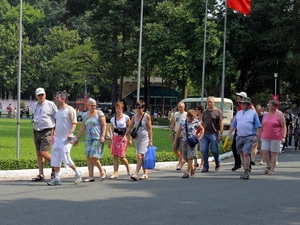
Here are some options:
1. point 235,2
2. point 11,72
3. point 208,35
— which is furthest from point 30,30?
point 235,2

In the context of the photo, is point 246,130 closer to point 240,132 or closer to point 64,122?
point 240,132

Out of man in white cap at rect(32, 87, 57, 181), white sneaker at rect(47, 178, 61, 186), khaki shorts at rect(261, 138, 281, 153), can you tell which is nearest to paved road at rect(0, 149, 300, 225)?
white sneaker at rect(47, 178, 61, 186)

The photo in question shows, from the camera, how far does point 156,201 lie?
378 inches

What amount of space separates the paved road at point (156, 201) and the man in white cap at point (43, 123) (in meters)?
0.72

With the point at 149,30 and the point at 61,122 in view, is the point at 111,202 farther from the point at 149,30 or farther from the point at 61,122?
the point at 149,30

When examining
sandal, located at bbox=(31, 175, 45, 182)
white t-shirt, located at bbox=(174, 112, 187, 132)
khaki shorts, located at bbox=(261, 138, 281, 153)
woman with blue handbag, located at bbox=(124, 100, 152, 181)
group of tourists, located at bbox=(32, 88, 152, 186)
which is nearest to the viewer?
group of tourists, located at bbox=(32, 88, 152, 186)

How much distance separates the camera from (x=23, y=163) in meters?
13.7

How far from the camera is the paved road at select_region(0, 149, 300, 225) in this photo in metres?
7.97

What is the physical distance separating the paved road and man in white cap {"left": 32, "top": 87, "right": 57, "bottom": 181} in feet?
2.36

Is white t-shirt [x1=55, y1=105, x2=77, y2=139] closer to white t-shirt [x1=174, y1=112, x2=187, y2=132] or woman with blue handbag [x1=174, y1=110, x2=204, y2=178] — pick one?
woman with blue handbag [x1=174, y1=110, x2=204, y2=178]

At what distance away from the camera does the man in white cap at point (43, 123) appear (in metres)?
12.0

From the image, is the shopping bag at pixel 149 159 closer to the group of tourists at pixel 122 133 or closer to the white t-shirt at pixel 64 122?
the group of tourists at pixel 122 133

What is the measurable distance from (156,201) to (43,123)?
3.51 m

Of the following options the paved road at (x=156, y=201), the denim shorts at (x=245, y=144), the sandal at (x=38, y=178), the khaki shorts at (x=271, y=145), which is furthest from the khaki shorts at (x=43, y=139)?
the khaki shorts at (x=271, y=145)
